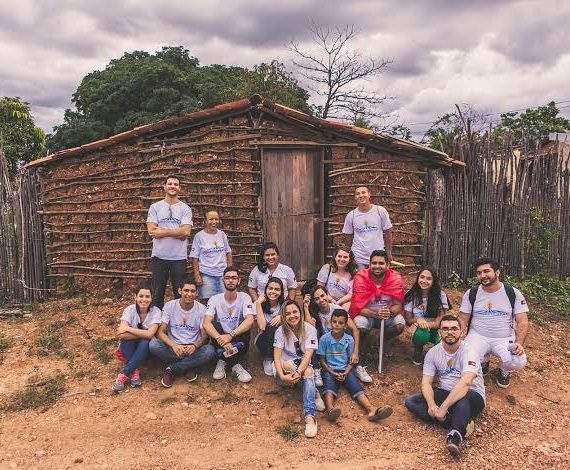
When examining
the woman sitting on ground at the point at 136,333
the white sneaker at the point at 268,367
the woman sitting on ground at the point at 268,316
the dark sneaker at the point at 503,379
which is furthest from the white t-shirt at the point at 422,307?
the woman sitting on ground at the point at 136,333

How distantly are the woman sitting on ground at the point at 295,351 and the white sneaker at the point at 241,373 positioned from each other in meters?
0.36

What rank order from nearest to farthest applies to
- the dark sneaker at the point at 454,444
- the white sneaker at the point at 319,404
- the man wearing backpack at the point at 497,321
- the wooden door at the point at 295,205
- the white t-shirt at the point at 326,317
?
1. the dark sneaker at the point at 454,444
2. the white sneaker at the point at 319,404
3. the man wearing backpack at the point at 497,321
4. the white t-shirt at the point at 326,317
5. the wooden door at the point at 295,205

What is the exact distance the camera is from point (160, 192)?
6.43 metres

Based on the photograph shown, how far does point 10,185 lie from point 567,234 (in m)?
8.29

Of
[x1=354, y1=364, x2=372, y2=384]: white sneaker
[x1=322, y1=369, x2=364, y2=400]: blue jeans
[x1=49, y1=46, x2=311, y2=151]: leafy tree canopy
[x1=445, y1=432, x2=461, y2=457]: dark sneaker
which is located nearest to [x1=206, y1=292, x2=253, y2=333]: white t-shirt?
[x1=322, y1=369, x2=364, y2=400]: blue jeans

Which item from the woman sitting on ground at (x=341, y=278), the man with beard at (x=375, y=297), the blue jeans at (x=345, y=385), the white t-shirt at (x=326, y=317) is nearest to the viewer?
the blue jeans at (x=345, y=385)

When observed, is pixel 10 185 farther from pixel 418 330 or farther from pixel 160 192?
pixel 418 330

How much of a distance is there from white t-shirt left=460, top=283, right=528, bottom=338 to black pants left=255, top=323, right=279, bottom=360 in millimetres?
1896

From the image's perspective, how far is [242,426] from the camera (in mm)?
3719

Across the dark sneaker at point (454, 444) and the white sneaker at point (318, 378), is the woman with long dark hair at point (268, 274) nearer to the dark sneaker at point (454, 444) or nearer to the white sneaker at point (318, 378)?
the white sneaker at point (318, 378)

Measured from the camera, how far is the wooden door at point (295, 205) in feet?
22.0

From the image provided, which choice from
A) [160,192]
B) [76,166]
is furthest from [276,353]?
[76,166]

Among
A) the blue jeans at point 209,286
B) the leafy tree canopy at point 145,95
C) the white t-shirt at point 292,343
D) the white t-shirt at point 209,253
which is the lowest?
the white t-shirt at point 292,343

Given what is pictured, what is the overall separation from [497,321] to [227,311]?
2507 millimetres
